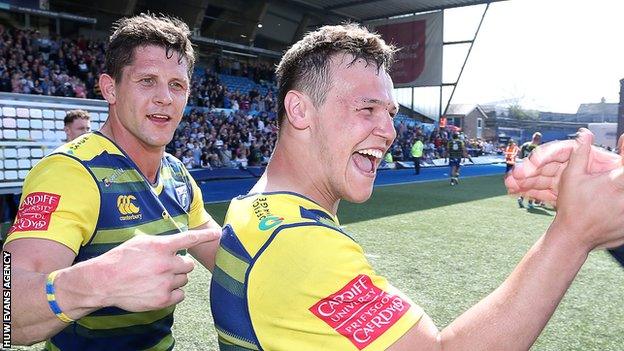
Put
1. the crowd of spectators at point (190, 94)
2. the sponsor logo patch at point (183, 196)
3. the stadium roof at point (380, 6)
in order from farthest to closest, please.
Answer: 1. the stadium roof at point (380, 6)
2. the crowd of spectators at point (190, 94)
3. the sponsor logo patch at point (183, 196)

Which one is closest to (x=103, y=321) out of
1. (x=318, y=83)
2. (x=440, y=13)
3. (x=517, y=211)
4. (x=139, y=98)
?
(x=139, y=98)

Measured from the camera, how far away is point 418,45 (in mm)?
33688

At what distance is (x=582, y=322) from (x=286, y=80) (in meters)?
4.69

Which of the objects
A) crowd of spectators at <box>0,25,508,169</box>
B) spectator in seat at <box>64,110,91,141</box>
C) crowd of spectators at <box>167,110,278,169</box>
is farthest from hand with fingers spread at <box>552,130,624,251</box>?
crowd of spectators at <box>167,110,278,169</box>

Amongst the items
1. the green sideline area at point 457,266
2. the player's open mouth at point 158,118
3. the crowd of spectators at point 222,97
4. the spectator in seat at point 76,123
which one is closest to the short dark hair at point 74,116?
the spectator in seat at point 76,123

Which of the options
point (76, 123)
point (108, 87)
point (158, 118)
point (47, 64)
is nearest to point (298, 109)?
point (158, 118)

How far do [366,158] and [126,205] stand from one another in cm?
120

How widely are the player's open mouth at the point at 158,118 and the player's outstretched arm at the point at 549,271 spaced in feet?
5.88

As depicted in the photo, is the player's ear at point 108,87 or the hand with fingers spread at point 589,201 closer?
the hand with fingers spread at point 589,201

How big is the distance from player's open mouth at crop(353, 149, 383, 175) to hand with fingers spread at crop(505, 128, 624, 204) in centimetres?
43

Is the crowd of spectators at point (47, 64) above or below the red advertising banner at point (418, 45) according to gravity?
below

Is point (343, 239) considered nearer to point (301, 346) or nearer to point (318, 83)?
point (301, 346)

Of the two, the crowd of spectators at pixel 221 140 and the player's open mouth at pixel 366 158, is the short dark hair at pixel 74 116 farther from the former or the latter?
the crowd of spectators at pixel 221 140

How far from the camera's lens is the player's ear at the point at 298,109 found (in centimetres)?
162
